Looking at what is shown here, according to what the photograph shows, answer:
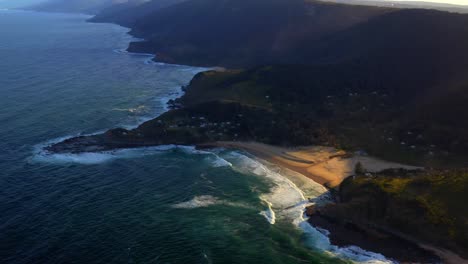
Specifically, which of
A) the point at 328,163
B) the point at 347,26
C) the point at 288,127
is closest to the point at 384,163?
the point at 328,163

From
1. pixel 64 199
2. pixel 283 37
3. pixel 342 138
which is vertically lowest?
pixel 64 199

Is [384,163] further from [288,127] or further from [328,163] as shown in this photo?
[288,127]

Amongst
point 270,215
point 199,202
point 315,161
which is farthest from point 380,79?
point 199,202

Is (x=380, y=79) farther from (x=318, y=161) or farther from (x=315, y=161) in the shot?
(x=315, y=161)

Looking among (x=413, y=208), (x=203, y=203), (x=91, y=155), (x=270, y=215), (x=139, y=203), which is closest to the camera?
(x=413, y=208)

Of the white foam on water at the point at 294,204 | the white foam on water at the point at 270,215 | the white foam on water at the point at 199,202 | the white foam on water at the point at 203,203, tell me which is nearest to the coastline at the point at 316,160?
the white foam on water at the point at 294,204

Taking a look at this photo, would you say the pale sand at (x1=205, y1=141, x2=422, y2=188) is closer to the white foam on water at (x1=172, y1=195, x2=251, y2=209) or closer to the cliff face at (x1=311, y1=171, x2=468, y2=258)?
the cliff face at (x1=311, y1=171, x2=468, y2=258)
